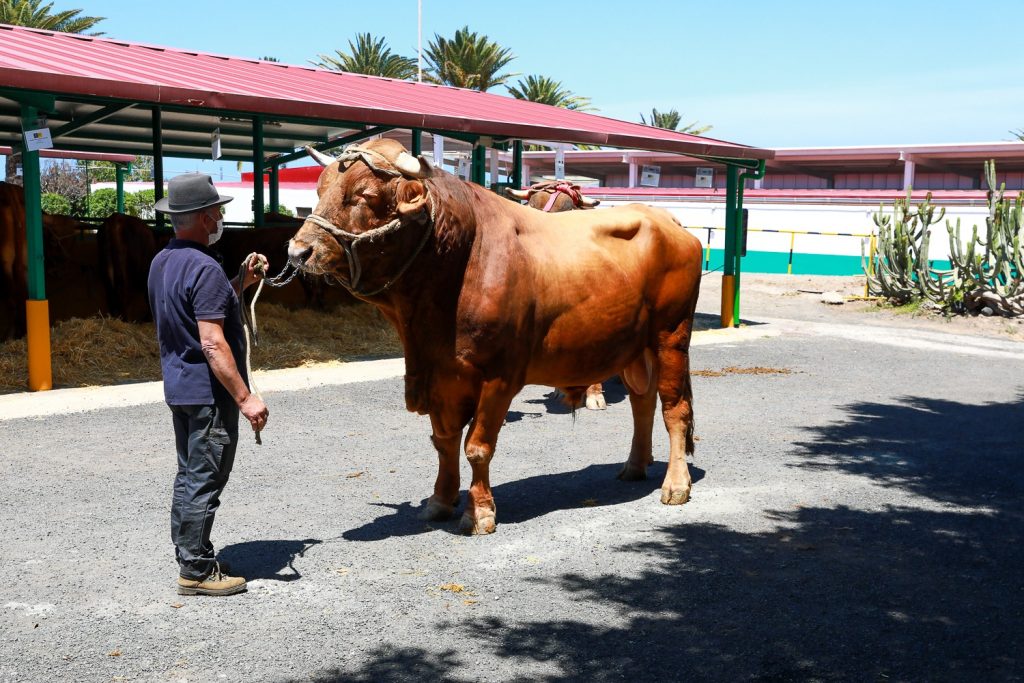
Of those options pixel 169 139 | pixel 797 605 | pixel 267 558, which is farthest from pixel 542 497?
pixel 169 139

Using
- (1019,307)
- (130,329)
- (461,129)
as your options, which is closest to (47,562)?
(130,329)

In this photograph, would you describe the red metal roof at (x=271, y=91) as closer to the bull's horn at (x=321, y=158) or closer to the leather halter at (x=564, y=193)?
the leather halter at (x=564, y=193)

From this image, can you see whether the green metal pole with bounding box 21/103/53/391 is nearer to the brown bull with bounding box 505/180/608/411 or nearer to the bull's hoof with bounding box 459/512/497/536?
the brown bull with bounding box 505/180/608/411

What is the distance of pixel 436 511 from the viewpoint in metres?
5.51

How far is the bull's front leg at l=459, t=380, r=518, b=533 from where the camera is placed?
5168mm

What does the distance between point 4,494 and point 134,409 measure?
275cm

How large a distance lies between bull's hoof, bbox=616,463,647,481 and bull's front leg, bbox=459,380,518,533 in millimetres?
1425

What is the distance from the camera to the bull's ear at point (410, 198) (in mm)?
4707

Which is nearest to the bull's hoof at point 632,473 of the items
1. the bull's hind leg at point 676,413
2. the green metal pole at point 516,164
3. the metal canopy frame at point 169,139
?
the bull's hind leg at point 676,413

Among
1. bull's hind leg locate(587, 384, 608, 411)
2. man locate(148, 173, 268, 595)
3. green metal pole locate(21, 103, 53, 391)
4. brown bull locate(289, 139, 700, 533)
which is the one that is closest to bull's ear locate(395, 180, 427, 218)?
brown bull locate(289, 139, 700, 533)

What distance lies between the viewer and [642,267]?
5828 millimetres

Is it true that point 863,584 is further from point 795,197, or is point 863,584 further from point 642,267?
point 795,197

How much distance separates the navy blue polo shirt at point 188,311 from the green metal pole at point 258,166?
10156 mm

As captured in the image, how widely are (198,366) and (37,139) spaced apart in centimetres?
599
